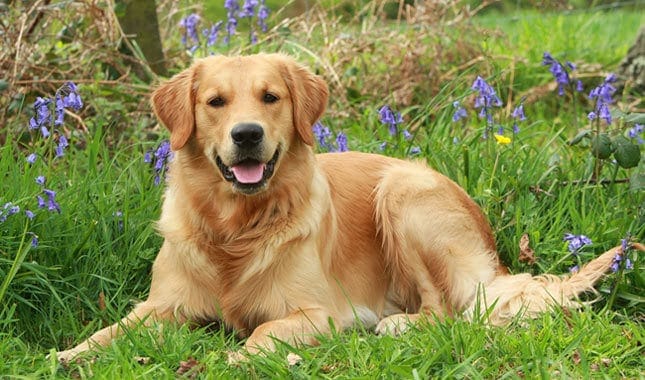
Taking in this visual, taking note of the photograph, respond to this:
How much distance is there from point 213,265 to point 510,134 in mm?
2330

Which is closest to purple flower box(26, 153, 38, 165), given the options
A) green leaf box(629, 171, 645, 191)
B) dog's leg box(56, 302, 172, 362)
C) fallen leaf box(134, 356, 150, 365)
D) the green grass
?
the green grass

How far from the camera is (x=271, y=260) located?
4.20 meters

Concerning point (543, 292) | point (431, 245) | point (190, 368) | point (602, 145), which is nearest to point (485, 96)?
point (602, 145)

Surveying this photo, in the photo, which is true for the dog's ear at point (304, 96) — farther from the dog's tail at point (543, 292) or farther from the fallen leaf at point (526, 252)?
the fallen leaf at point (526, 252)

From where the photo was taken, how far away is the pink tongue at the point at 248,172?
4047 millimetres

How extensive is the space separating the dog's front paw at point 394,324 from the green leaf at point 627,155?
4.05 feet

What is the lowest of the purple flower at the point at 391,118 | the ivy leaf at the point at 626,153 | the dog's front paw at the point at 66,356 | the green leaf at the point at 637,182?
the dog's front paw at the point at 66,356

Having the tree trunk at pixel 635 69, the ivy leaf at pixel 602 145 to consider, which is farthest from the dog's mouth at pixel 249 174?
the tree trunk at pixel 635 69

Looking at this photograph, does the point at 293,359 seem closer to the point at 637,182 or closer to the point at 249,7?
the point at 637,182

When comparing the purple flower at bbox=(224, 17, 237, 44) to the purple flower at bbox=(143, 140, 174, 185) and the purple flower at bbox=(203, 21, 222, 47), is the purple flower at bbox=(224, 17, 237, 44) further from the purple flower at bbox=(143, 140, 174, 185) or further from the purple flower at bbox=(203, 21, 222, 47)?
the purple flower at bbox=(143, 140, 174, 185)

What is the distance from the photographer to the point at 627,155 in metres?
4.73

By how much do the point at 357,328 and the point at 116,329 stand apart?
1034mm

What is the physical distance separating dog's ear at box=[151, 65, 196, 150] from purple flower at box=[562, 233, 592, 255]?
176cm

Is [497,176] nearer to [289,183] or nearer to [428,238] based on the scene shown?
[428,238]
